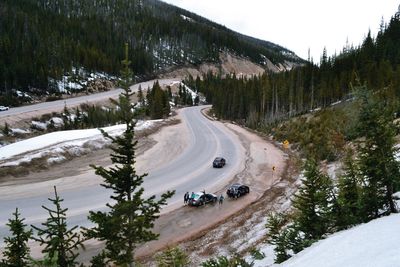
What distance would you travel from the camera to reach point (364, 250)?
27.4 ft

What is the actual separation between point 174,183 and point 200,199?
6132mm

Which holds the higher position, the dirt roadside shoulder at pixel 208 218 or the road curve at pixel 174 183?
the road curve at pixel 174 183

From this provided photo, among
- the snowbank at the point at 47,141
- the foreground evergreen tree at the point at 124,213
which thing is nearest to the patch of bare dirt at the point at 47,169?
the snowbank at the point at 47,141

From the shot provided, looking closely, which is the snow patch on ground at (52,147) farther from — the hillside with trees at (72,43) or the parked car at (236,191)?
the hillside with trees at (72,43)

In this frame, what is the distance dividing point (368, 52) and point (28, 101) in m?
83.8

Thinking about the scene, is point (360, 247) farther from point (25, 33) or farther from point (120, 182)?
point (25, 33)

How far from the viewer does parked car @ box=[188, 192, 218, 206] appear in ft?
96.1

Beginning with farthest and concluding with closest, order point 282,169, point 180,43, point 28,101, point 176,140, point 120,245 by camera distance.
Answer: point 180,43, point 28,101, point 176,140, point 282,169, point 120,245

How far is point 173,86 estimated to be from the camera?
140250 millimetres

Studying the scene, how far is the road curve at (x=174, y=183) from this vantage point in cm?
2638

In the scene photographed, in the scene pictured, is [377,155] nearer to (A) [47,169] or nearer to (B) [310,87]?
(A) [47,169]

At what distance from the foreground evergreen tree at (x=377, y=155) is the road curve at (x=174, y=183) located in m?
18.6

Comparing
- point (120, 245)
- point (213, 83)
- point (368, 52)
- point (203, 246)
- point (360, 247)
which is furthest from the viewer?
point (213, 83)

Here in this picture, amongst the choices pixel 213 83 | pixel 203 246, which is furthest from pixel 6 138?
pixel 213 83
